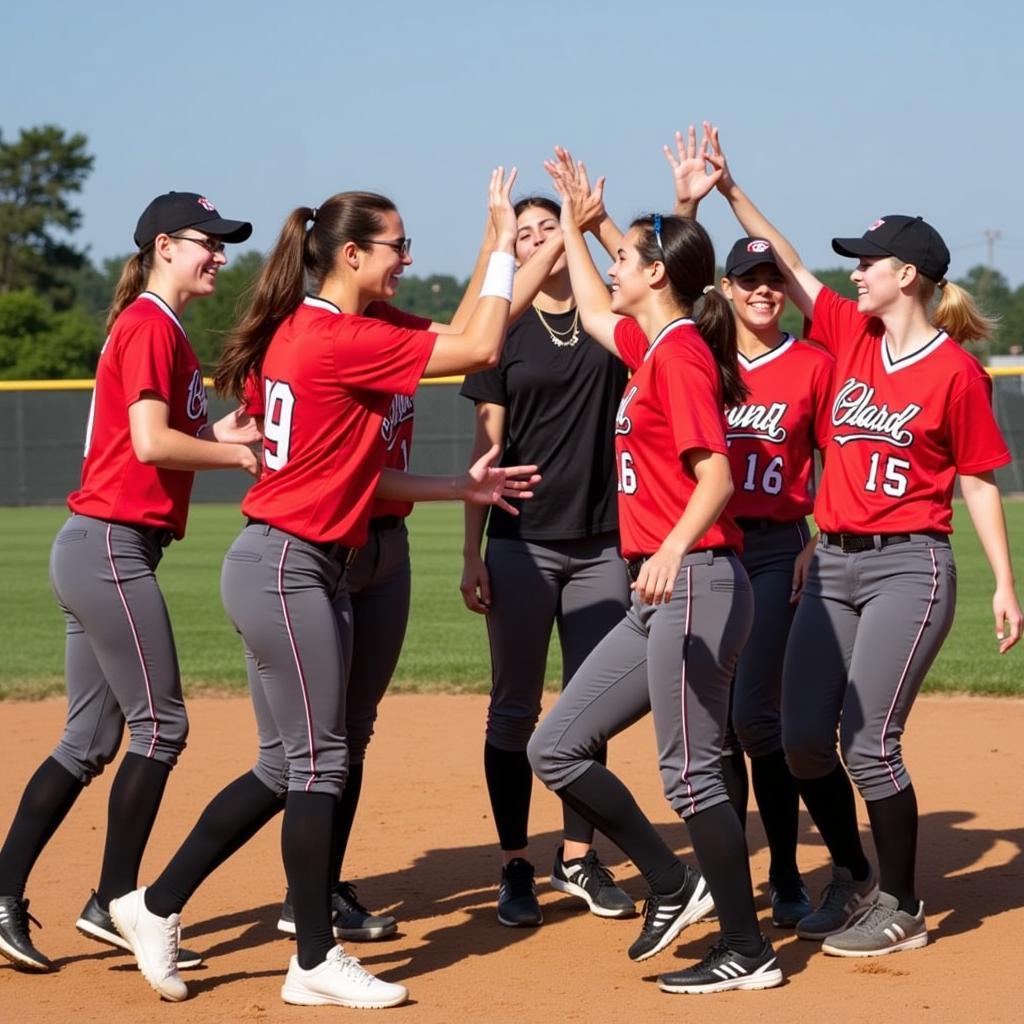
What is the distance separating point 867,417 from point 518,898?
1794 mm

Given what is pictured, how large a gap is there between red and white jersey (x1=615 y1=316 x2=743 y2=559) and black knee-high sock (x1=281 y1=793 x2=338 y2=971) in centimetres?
Result: 106

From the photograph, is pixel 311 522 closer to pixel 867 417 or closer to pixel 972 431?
pixel 867 417

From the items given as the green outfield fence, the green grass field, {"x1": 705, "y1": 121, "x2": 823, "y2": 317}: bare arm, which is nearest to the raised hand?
{"x1": 705, "y1": 121, "x2": 823, "y2": 317}: bare arm

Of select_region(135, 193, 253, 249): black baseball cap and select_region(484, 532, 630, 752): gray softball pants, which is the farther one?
select_region(484, 532, 630, 752): gray softball pants

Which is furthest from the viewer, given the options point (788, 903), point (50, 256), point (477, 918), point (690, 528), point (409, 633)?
point (50, 256)

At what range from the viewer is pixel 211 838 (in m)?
3.98

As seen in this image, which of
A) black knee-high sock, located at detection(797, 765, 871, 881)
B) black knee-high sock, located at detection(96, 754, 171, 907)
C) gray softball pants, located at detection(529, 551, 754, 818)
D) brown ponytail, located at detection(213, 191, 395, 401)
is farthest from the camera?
black knee-high sock, located at detection(797, 765, 871, 881)

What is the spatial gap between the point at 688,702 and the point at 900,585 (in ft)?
2.57

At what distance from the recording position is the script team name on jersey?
425cm

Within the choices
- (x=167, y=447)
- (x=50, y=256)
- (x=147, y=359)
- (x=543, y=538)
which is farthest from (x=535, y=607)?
(x=50, y=256)

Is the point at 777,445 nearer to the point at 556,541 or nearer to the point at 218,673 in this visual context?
the point at 556,541

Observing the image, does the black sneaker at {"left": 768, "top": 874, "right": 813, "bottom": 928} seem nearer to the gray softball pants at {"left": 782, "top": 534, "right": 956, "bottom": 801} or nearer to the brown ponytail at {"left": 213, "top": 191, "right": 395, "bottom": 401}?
the gray softball pants at {"left": 782, "top": 534, "right": 956, "bottom": 801}

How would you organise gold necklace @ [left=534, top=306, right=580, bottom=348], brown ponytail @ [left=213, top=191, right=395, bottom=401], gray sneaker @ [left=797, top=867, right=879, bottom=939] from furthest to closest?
gold necklace @ [left=534, top=306, right=580, bottom=348]
gray sneaker @ [left=797, top=867, right=879, bottom=939]
brown ponytail @ [left=213, top=191, right=395, bottom=401]

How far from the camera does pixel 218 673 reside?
30.6ft
